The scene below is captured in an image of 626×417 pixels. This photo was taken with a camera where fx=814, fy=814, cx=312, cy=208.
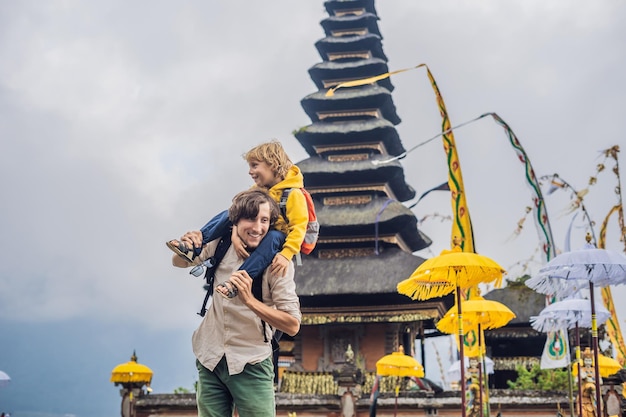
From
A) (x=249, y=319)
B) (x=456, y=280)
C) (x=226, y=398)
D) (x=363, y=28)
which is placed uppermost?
(x=363, y=28)

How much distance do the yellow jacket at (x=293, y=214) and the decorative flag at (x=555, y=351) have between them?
50.5ft

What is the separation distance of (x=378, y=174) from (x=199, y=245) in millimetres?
24416

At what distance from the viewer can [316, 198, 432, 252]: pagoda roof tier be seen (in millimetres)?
26734

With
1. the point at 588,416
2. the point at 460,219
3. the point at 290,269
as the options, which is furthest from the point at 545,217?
the point at 290,269

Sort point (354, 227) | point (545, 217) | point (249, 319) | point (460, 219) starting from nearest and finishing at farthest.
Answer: point (249, 319), point (545, 217), point (460, 219), point (354, 227)

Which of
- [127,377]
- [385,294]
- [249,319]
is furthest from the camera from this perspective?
[385,294]

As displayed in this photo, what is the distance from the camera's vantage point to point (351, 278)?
2520 centimetres

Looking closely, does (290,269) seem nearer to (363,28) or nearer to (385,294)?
(385,294)

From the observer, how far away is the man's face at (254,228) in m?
4.00

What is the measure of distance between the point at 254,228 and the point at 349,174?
Result: 24.3m

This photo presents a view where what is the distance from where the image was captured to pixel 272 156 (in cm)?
430

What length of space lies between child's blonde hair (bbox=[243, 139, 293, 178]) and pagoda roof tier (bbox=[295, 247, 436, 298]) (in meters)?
19.7

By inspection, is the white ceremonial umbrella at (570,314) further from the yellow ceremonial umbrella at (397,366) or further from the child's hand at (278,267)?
the child's hand at (278,267)

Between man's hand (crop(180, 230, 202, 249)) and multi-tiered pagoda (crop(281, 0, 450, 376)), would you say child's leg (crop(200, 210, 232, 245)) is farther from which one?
multi-tiered pagoda (crop(281, 0, 450, 376))
